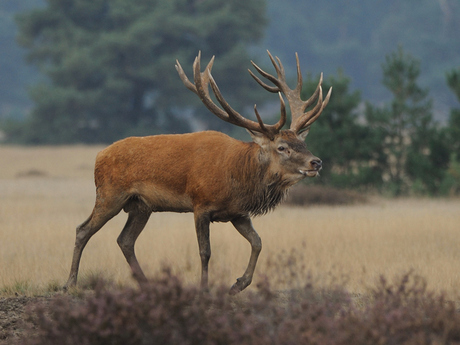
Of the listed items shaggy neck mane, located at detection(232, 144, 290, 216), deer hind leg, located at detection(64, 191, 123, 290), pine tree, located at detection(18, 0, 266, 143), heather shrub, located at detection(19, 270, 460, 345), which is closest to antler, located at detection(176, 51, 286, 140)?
shaggy neck mane, located at detection(232, 144, 290, 216)

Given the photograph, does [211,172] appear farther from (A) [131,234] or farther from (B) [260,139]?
(A) [131,234]

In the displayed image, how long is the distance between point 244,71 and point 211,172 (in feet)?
123

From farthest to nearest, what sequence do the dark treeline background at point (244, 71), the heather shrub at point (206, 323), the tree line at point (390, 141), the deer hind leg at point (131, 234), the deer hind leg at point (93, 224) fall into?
1. the dark treeline background at point (244, 71)
2. the tree line at point (390, 141)
3. the deer hind leg at point (131, 234)
4. the deer hind leg at point (93, 224)
5. the heather shrub at point (206, 323)

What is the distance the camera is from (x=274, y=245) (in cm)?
1031

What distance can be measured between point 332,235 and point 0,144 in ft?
117

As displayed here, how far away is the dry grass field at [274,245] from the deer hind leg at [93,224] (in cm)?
22

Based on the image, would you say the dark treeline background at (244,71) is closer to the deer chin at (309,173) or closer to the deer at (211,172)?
the deer at (211,172)

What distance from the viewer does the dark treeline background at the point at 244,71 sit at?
16.8 meters

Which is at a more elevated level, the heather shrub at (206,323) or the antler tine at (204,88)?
the antler tine at (204,88)

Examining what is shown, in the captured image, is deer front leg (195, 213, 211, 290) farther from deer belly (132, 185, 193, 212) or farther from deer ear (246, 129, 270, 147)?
deer ear (246, 129, 270, 147)

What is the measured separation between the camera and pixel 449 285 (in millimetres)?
7348

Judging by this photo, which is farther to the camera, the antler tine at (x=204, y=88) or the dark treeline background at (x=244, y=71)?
the dark treeline background at (x=244, y=71)

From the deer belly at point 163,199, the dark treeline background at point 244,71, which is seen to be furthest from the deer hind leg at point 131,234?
the dark treeline background at point 244,71

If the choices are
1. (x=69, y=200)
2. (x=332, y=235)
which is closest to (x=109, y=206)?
(x=332, y=235)
